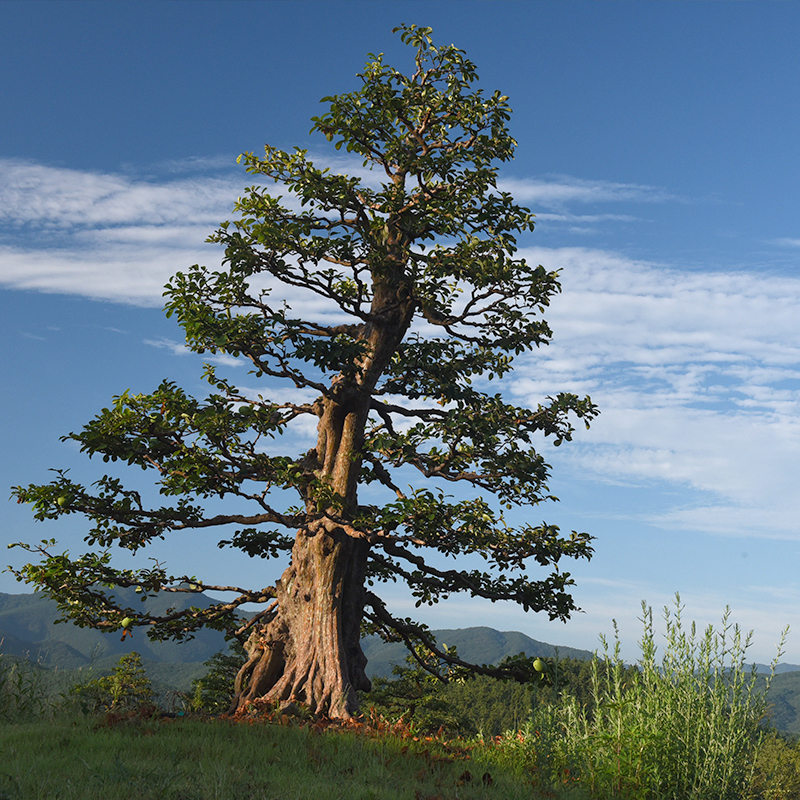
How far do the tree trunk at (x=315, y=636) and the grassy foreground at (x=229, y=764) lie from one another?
2.04 m

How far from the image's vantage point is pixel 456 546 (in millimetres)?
11445

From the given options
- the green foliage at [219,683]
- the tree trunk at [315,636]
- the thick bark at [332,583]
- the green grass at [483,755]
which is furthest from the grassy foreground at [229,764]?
the green foliage at [219,683]

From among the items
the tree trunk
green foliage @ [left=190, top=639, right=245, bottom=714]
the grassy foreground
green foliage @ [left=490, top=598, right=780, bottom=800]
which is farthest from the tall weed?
green foliage @ [left=190, top=639, right=245, bottom=714]

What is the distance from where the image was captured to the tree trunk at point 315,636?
10.8 meters

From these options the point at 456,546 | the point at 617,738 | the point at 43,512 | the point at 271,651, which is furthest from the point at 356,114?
the point at 617,738

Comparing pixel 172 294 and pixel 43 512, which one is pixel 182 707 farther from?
pixel 172 294

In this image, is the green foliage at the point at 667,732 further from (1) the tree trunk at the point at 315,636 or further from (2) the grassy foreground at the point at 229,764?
(1) the tree trunk at the point at 315,636

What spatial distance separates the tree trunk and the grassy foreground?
2035mm

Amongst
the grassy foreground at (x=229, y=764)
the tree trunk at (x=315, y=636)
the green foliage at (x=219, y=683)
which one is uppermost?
the tree trunk at (x=315, y=636)

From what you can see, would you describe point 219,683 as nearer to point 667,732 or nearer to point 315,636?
point 315,636

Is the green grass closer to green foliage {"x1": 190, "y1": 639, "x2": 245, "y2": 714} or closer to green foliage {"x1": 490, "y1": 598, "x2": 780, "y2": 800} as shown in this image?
green foliage {"x1": 490, "y1": 598, "x2": 780, "y2": 800}

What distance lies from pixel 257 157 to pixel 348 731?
383 inches

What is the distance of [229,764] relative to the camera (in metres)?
6.85

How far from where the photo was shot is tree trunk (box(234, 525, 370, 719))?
425 inches
